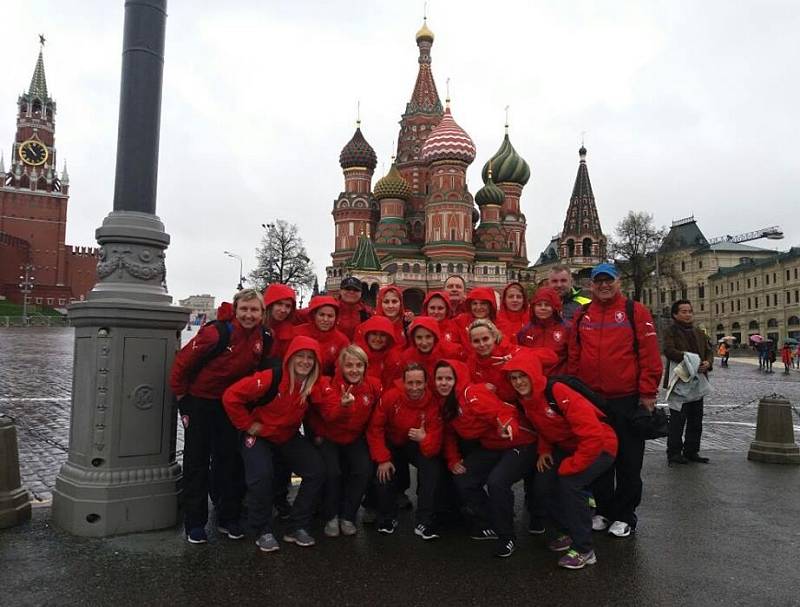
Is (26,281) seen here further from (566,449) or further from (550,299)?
(566,449)

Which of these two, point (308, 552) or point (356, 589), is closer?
point (356, 589)

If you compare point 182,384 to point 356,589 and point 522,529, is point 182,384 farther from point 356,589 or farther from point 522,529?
point 522,529

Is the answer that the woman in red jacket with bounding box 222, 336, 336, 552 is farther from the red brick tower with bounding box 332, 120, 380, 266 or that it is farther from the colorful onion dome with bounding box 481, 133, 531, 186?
the colorful onion dome with bounding box 481, 133, 531, 186

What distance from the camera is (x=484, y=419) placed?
4.59 meters

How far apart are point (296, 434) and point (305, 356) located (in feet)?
2.08

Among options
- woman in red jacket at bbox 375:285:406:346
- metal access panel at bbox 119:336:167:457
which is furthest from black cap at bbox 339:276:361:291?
metal access panel at bbox 119:336:167:457

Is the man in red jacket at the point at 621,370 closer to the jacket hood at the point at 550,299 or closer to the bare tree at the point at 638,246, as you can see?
the jacket hood at the point at 550,299

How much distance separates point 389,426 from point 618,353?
184 cm

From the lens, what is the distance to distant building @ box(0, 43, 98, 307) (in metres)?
86.3

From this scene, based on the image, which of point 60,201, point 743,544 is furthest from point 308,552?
point 60,201

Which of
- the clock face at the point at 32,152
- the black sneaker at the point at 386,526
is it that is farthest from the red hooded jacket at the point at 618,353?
the clock face at the point at 32,152

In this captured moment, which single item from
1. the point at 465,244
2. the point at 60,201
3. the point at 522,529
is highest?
the point at 60,201

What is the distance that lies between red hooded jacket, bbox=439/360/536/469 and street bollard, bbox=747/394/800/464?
448 centimetres

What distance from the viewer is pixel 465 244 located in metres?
56.4
